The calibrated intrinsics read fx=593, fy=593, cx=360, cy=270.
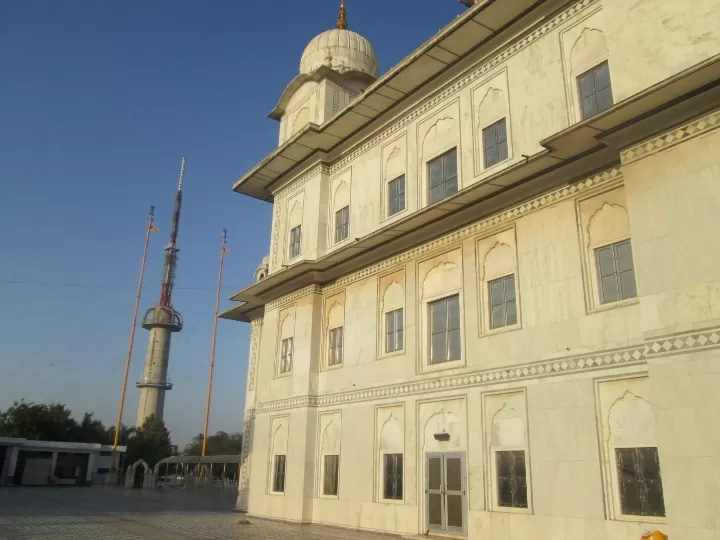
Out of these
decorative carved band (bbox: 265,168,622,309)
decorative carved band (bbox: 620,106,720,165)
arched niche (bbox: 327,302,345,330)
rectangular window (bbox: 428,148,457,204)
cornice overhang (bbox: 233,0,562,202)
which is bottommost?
arched niche (bbox: 327,302,345,330)

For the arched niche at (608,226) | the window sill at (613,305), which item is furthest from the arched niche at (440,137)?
the window sill at (613,305)

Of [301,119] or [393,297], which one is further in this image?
[301,119]

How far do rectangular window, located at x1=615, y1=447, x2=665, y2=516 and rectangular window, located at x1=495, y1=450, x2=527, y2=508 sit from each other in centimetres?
168

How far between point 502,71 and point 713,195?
5.48 metres

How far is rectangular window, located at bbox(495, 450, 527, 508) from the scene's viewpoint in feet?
Result: 31.2

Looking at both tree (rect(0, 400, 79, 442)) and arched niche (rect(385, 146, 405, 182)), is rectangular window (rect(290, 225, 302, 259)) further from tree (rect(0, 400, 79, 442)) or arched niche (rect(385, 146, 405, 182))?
tree (rect(0, 400, 79, 442))

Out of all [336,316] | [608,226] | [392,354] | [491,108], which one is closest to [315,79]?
[336,316]

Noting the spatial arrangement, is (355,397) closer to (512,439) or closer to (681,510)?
(512,439)

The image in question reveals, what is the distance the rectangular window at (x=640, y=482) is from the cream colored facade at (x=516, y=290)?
0.18 feet

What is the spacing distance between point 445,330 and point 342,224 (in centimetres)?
500

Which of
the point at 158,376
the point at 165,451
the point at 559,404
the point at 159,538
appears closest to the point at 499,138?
the point at 559,404

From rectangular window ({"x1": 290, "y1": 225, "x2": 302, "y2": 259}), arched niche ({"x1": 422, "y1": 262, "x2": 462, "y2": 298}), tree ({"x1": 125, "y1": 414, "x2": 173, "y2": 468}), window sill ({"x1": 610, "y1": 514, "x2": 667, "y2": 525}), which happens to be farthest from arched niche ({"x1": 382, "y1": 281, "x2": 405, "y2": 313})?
tree ({"x1": 125, "y1": 414, "x2": 173, "y2": 468})

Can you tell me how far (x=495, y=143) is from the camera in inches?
455

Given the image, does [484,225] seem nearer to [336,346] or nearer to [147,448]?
[336,346]
